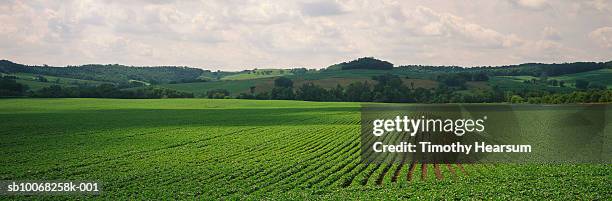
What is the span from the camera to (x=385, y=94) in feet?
425

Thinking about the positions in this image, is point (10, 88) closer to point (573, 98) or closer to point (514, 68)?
point (573, 98)

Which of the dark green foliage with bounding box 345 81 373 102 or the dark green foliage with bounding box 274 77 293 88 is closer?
the dark green foliage with bounding box 345 81 373 102

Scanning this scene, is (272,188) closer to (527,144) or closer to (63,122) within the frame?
(527,144)

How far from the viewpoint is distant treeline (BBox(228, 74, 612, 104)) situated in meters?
116

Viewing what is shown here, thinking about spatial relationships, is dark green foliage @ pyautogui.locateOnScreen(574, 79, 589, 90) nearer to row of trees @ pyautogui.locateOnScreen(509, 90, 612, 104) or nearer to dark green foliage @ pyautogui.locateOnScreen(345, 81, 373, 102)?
row of trees @ pyautogui.locateOnScreen(509, 90, 612, 104)

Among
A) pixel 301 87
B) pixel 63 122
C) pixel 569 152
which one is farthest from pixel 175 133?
pixel 301 87

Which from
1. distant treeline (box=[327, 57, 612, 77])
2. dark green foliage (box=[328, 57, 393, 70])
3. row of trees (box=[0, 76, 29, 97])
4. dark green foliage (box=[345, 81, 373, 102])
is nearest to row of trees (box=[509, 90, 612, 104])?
dark green foliage (box=[345, 81, 373, 102])

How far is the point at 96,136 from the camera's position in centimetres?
4616

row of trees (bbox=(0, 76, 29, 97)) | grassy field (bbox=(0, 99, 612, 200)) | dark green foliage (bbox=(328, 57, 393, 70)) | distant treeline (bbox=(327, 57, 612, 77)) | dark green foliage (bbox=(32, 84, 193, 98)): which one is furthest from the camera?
dark green foliage (bbox=(328, 57, 393, 70))

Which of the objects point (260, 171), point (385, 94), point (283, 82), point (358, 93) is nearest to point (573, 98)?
point (385, 94)

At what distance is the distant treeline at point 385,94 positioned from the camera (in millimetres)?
116463

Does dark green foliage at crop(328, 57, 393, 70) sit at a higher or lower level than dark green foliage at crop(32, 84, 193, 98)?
higher

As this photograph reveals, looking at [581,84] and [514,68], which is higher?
[514,68]

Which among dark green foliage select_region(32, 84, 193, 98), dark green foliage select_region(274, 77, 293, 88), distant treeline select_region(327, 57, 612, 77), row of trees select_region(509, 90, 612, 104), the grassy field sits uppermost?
distant treeline select_region(327, 57, 612, 77)
